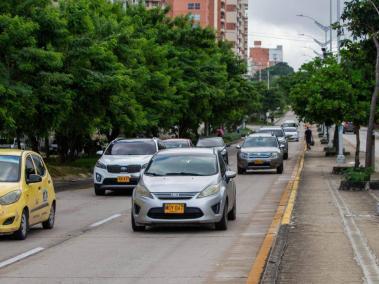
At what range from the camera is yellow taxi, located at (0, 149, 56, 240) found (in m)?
14.6

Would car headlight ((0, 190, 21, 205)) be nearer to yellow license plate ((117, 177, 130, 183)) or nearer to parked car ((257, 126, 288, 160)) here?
yellow license plate ((117, 177, 130, 183))

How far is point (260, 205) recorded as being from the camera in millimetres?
22828

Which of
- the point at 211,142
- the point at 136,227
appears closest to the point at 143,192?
the point at 136,227

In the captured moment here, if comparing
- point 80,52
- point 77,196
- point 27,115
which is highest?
point 80,52

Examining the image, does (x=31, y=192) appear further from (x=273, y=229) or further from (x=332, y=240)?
(x=332, y=240)

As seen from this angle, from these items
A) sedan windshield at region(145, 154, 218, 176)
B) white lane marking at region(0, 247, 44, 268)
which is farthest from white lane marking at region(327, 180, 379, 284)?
white lane marking at region(0, 247, 44, 268)

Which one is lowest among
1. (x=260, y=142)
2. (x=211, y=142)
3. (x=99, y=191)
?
(x=99, y=191)

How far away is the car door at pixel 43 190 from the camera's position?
16.3 m

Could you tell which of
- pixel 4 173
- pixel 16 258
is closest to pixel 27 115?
pixel 4 173

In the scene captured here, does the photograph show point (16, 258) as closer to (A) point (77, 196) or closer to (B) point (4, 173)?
(B) point (4, 173)

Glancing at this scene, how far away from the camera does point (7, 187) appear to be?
1487 centimetres

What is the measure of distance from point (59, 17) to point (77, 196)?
7.47 metres

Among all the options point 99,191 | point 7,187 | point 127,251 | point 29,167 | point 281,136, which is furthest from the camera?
point 281,136

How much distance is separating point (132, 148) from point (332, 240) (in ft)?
46.5
